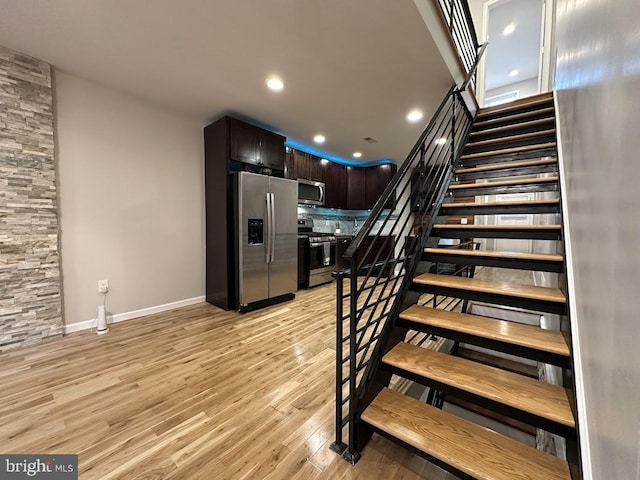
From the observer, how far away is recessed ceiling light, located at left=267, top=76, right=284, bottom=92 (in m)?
2.63

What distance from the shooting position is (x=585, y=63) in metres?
1.20

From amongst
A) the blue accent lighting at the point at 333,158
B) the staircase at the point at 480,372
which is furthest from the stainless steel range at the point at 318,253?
the staircase at the point at 480,372

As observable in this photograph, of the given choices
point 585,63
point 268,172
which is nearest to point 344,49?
point 585,63

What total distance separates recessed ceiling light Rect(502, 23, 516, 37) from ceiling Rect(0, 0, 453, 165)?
3993mm

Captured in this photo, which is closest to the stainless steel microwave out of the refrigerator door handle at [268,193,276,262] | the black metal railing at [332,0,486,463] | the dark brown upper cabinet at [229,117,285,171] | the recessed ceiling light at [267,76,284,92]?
the dark brown upper cabinet at [229,117,285,171]

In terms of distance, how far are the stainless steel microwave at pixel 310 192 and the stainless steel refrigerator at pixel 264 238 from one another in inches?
40.7

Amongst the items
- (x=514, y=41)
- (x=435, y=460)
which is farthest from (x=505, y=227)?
(x=514, y=41)

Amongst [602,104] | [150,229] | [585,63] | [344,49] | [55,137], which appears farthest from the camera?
[150,229]

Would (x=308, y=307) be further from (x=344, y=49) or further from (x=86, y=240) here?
(x=344, y=49)

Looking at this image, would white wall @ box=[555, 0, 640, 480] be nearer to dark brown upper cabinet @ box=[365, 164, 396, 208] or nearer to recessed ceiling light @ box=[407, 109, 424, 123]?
recessed ceiling light @ box=[407, 109, 424, 123]

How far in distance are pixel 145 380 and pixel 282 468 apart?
131 cm

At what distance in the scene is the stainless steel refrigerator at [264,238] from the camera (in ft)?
10.9

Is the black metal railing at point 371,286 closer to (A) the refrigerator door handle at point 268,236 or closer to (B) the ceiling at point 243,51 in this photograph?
(B) the ceiling at point 243,51

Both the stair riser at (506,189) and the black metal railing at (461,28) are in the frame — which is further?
the black metal railing at (461,28)
